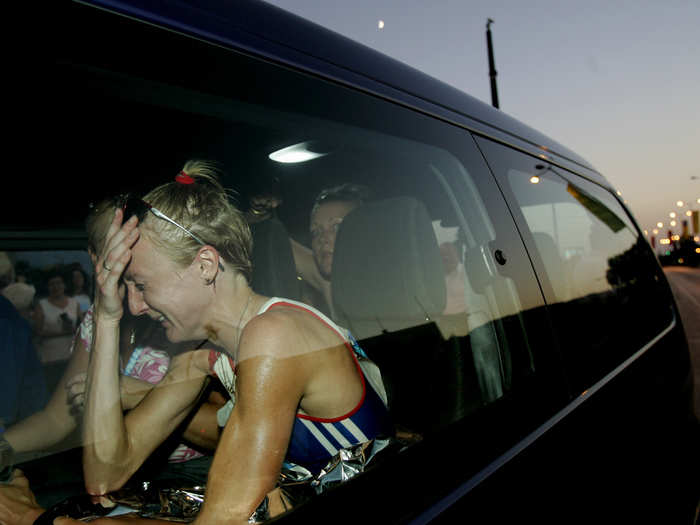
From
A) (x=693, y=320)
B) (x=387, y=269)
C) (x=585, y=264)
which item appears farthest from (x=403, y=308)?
(x=693, y=320)

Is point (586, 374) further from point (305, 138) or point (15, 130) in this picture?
point (15, 130)

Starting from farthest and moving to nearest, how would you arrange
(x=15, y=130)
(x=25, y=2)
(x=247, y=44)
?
1. (x=15, y=130)
2. (x=247, y=44)
3. (x=25, y=2)

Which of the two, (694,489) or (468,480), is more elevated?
(468,480)

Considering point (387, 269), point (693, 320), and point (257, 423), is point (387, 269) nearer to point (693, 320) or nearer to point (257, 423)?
point (257, 423)

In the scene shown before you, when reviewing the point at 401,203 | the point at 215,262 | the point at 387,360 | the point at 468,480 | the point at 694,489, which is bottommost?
the point at 694,489

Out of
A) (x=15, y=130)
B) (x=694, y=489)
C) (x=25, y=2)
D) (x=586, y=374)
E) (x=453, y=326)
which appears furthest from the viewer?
(x=694, y=489)

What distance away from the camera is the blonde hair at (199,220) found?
3.77 feet

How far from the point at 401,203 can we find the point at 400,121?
0.84 feet

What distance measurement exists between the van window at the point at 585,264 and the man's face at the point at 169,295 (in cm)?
88

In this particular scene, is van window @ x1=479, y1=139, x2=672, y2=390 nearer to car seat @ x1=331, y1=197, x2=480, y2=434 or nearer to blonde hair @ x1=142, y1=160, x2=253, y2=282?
car seat @ x1=331, y1=197, x2=480, y2=434

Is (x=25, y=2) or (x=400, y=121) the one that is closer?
(x=25, y=2)

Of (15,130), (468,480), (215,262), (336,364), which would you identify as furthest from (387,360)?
(15,130)

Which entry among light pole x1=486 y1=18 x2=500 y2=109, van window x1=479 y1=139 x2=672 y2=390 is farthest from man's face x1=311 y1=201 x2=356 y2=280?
light pole x1=486 y1=18 x2=500 y2=109

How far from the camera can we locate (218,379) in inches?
46.9
